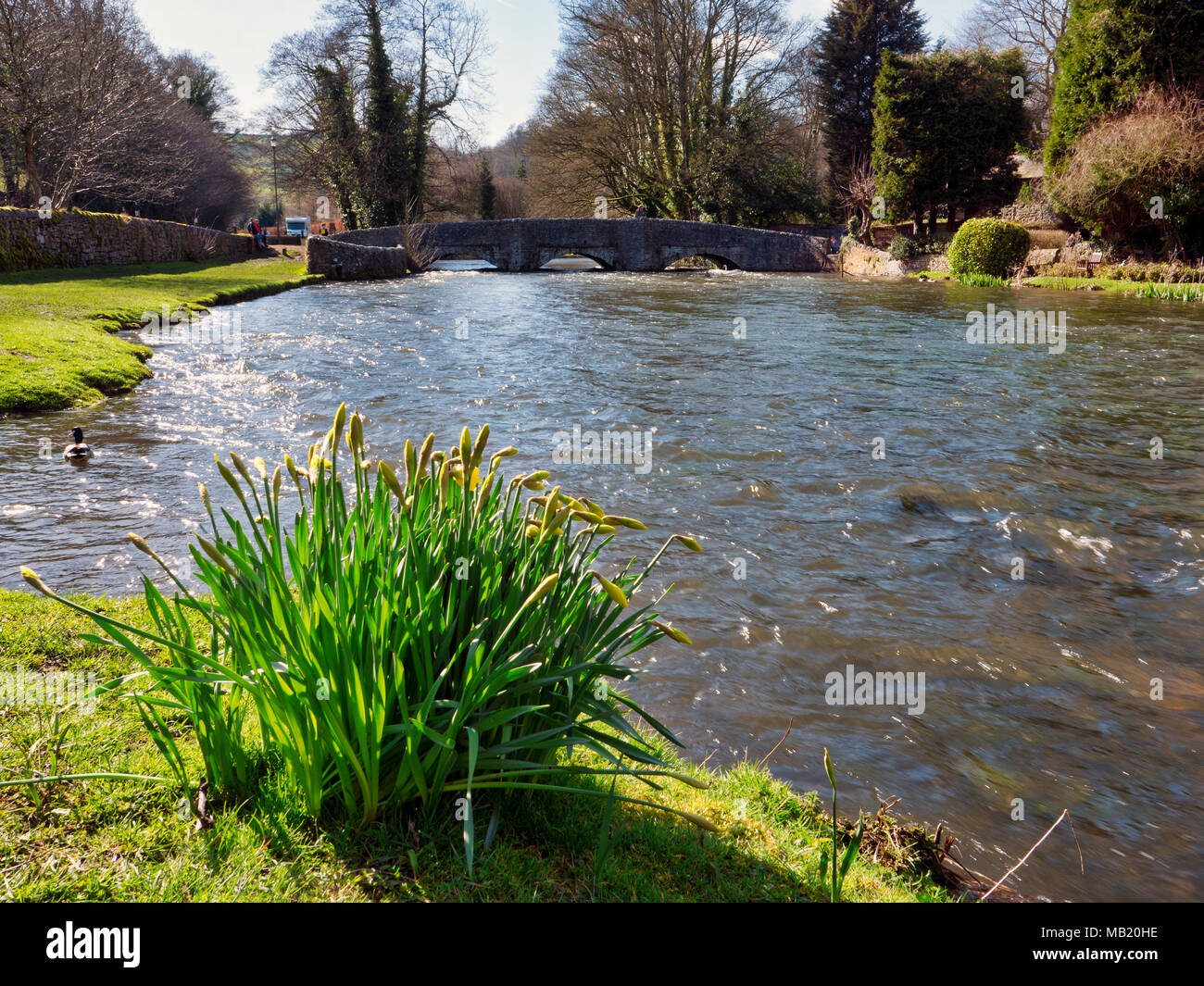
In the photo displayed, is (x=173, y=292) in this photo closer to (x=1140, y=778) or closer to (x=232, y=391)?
(x=232, y=391)

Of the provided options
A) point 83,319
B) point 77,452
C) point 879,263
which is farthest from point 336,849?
point 879,263

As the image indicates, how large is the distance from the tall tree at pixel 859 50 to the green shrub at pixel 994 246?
1843cm

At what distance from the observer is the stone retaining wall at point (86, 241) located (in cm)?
2047

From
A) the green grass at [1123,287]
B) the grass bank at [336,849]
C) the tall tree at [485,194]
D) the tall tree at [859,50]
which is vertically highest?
the tall tree at [859,50]

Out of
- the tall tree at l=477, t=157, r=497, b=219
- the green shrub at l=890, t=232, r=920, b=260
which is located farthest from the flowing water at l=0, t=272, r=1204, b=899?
the tall tree at l=477, t=157, r=497, b=219

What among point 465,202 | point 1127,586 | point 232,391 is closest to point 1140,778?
point 1127,586

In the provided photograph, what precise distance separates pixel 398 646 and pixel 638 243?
40.9 metres

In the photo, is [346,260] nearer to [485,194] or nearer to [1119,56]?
[1119,56]

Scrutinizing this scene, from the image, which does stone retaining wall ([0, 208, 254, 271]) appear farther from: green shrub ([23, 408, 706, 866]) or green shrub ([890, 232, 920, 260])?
green shrub ([890, 232, 920, 260])

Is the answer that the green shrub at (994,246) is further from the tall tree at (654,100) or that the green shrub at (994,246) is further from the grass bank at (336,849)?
the grass bank at (336,849)

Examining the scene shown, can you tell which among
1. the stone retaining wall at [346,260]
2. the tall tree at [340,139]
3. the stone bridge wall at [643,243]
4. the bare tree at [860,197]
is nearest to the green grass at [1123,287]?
the bare tree at [860,197]

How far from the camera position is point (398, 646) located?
2186 mm

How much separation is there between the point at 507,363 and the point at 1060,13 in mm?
A: 49789
